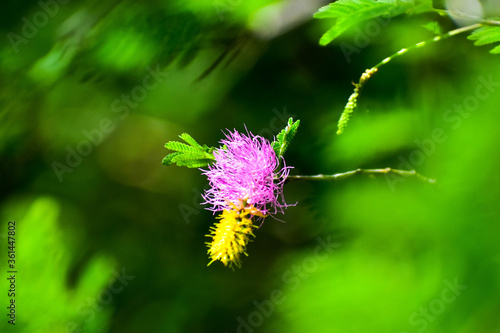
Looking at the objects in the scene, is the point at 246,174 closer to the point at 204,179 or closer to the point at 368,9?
the point at 368,9

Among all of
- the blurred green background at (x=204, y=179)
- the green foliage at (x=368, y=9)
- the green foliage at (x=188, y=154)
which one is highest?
the green foliage at (x=368, y=9)

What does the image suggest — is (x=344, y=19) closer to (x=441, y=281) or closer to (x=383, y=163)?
(x=441, y=281)

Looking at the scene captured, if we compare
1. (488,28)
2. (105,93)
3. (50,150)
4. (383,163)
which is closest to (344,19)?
(488,28)

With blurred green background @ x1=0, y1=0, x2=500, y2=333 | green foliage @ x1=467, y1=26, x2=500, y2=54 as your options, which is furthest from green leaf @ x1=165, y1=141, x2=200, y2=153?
green foliage @ x1=467, y1=26, x2=500, y2=54

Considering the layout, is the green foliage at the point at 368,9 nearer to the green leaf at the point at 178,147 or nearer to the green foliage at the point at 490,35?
the green foliage at the point at 490,35

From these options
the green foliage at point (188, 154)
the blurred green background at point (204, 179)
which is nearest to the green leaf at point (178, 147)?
the green foliage at point (188, 154)

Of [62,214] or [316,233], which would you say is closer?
[316,233]
